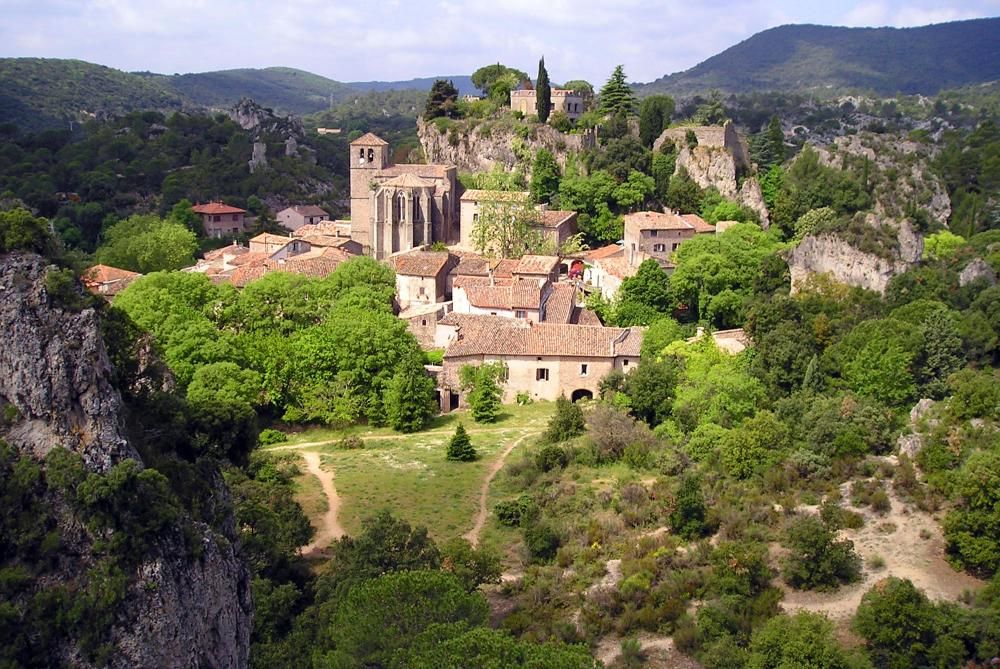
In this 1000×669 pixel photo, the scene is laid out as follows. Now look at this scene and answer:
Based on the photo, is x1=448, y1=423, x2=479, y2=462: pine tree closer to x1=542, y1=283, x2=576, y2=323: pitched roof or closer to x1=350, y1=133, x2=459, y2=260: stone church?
x1=542, y1=283, x2=576, y2=323: pitched roof

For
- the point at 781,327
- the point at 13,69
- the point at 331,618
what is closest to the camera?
the point at 331,618

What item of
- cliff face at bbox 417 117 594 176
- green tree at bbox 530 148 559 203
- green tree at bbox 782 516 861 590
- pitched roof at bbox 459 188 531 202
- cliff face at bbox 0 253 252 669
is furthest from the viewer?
cliff face at bbox 417 117 594 176

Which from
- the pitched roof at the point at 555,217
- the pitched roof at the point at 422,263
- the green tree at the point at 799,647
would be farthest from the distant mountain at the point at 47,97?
the green tree at the point at 799,647

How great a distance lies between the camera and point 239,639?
20.4m

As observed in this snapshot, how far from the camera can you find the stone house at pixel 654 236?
184 ft

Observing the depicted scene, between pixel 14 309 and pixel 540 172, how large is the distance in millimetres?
49001

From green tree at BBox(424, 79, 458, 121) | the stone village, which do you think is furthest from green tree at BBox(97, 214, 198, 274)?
green tree at BBox(424, 79, 458, 121)

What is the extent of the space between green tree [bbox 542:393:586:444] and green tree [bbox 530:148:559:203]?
26.1 metres

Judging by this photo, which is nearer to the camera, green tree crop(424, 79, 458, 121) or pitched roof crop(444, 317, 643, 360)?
pitched roof crop(444, 317, 643, 360)

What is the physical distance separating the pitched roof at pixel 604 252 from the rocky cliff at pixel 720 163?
8076 millimetres

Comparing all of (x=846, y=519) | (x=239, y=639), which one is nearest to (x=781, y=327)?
(x=846, y=519)

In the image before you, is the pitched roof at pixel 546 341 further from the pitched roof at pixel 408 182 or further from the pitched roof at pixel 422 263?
the pitched roof at pixel 408 182

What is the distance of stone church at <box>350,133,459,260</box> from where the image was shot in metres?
61.4

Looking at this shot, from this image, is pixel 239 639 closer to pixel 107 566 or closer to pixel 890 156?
pixel 107 566
